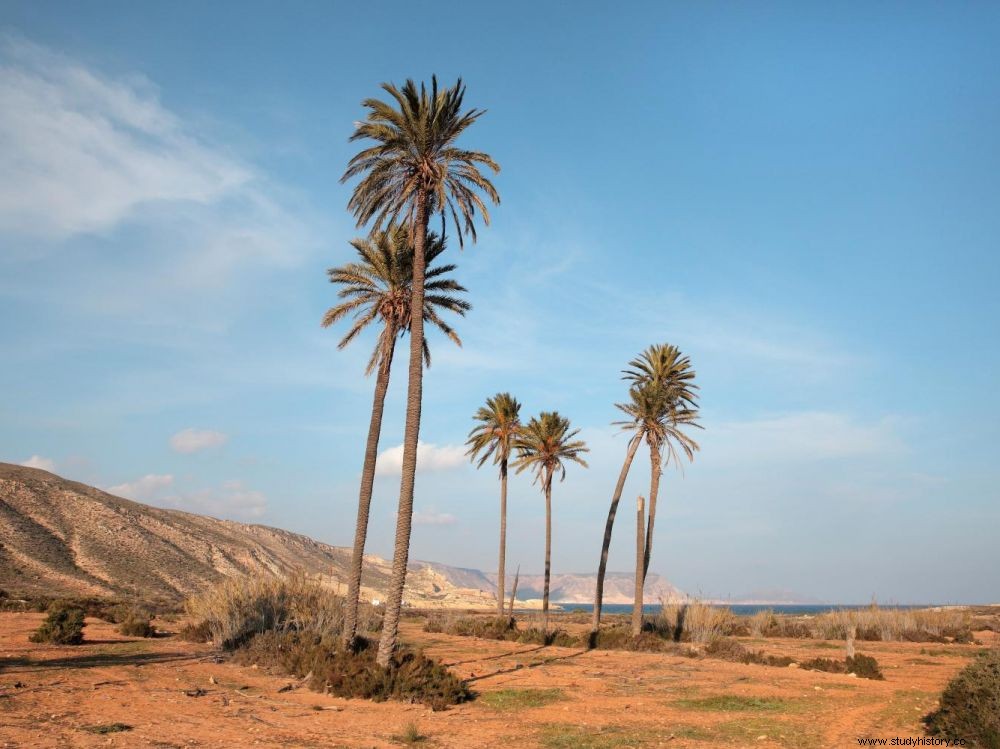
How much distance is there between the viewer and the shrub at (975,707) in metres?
10.7

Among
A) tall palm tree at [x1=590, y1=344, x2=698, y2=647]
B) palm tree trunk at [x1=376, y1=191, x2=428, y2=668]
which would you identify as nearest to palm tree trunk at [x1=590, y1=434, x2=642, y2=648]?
tall palm tree at [x1=590, y1=344, x2=698, y2=647]

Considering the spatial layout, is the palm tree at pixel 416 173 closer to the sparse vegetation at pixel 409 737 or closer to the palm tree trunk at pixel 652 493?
the sparse vegetation at pixel 409 737

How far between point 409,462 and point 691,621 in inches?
917

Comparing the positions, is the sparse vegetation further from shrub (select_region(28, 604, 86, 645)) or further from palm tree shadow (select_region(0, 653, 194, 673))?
shrub (select_region(28, 604, 86, 645))

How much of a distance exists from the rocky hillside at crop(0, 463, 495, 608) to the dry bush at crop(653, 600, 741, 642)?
2431 cm

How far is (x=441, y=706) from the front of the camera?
15.4m

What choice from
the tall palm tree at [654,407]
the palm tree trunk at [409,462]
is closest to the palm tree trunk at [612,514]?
the tall palm tree at [654,407]

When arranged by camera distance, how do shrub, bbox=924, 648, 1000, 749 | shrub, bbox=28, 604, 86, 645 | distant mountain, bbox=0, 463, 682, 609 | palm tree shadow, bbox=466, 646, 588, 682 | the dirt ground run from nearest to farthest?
1. shrub, bbox=924, 648, 1000, 749
2. the dirt ground
3. palm tree shadow, bbox=466, 646, 588, 682
4. shrub, bbox=28, 604, 86, 645
5. distant mountain, bbox=0, 463, 682, 609

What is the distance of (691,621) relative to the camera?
1404 inches

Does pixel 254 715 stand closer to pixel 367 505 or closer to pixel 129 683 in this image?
pixel 129 683

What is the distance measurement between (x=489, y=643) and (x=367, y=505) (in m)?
11.8

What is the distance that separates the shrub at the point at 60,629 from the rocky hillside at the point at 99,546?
70.1 ft

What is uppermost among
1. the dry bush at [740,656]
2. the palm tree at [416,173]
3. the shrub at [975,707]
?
the palm tree at [416,173]

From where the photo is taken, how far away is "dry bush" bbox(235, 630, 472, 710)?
16109 millimetres
